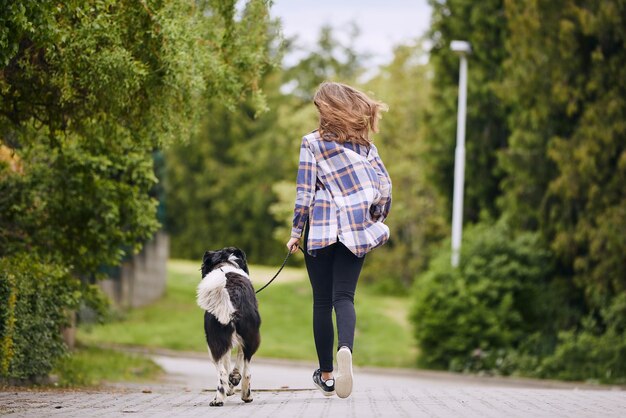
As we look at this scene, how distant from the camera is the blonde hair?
8.62 m

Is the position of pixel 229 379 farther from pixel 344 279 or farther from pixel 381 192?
pixel 381 192

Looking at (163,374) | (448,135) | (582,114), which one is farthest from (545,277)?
(163,374)

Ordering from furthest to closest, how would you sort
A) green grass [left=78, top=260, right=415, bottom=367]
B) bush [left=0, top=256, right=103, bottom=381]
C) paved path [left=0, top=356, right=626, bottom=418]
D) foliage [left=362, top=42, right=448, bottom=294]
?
foliage [left=362, top=42, right=448, bottom=294]
green grass [left=78, top=260, right=415, bottom=367]
bush [left=0, top=256, right=103, bottom=381]
paved path [left=0, top=356, right=626, bottom=418]

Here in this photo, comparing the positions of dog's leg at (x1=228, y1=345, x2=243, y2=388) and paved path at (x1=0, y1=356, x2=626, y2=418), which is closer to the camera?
paved path at (x1=0, y1=356, x2=626, y2=418)

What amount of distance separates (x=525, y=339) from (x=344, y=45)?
41957 millimetres

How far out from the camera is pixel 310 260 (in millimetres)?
8711

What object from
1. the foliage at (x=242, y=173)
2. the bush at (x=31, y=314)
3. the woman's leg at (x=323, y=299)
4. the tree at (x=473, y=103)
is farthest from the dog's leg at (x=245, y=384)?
the foliage at (x=242, y=173)

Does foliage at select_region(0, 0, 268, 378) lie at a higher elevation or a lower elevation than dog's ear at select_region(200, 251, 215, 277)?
higher

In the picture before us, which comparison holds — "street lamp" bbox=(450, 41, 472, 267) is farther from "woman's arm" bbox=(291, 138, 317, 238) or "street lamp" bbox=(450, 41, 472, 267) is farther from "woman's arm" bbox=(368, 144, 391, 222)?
"woman's arm" bbox=(291, 138, 317, 238)

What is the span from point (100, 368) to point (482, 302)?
32.9 feet

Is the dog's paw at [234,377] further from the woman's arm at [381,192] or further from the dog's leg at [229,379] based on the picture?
the woman's arm at [381,192]

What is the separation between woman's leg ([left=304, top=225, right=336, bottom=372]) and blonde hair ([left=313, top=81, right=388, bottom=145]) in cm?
83

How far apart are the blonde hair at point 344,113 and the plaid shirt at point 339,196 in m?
0.08

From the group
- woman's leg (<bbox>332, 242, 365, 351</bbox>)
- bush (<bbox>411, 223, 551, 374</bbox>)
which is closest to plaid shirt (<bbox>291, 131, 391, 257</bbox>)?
woman's leg (<bbox>332, 242, 365, 351</bbox>)
